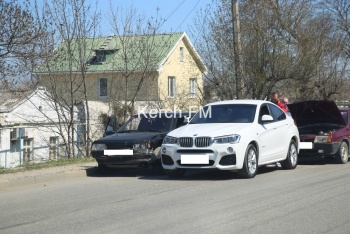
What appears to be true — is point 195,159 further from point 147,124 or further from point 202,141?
point 147,124

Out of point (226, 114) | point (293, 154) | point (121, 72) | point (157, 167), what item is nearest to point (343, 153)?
point (293, 154)

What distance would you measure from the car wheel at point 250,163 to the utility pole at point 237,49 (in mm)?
7351

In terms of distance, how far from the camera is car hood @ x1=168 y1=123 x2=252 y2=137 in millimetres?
12578

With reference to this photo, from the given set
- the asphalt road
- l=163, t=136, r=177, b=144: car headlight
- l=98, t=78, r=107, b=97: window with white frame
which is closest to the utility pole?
the asphalt road

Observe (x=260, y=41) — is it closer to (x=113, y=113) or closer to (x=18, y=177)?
(x=113, y=113)

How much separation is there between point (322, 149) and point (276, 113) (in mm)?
1948

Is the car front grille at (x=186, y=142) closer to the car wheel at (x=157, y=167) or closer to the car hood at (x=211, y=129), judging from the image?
the car hood at (x=211, y=129)

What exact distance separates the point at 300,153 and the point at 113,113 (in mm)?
8980

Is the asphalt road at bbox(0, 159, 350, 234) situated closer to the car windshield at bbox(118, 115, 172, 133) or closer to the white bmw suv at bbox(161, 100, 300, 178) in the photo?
the white bmw suv at bbox(161, 100, 300, 178)

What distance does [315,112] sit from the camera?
17.3 meters

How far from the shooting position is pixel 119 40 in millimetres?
23391

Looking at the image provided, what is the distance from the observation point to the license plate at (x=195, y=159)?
489 inches

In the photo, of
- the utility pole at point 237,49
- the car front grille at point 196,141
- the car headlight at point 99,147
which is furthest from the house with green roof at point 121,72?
the car front grille at point 196,141

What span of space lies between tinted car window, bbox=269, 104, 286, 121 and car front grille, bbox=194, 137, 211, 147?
8.45 ft
